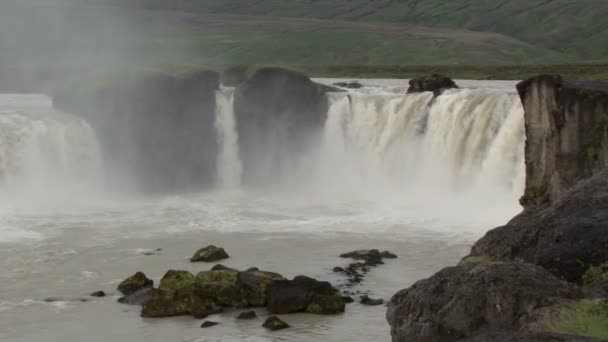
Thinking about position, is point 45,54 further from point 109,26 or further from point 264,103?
point 264,103

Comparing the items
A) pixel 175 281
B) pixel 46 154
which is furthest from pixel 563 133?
pixel 46 154

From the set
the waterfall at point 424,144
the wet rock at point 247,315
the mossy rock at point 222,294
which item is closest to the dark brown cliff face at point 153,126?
the waterfall at point 424,144

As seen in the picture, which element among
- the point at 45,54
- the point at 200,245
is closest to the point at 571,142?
the point at 200,245

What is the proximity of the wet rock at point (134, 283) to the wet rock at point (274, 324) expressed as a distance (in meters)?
6.23

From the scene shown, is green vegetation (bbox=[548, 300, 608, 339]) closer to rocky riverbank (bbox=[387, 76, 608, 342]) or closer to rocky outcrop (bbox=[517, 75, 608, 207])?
rocky riverbank (bbox=[387, 76, 608, 342])

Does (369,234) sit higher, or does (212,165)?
(212,165)

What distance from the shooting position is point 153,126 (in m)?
60.1

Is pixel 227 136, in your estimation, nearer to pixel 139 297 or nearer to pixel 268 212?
pixel 268 212

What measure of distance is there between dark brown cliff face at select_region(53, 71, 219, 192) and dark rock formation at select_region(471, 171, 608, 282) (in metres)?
42.5

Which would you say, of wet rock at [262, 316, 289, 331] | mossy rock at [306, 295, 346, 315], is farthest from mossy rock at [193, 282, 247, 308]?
wet rock at [262, 316, 289, 331]

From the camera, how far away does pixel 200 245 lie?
128 ft

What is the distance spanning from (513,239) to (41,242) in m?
26.7

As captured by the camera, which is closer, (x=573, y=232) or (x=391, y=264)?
(x=573, y=232)

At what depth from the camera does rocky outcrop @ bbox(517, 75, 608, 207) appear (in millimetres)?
36312
